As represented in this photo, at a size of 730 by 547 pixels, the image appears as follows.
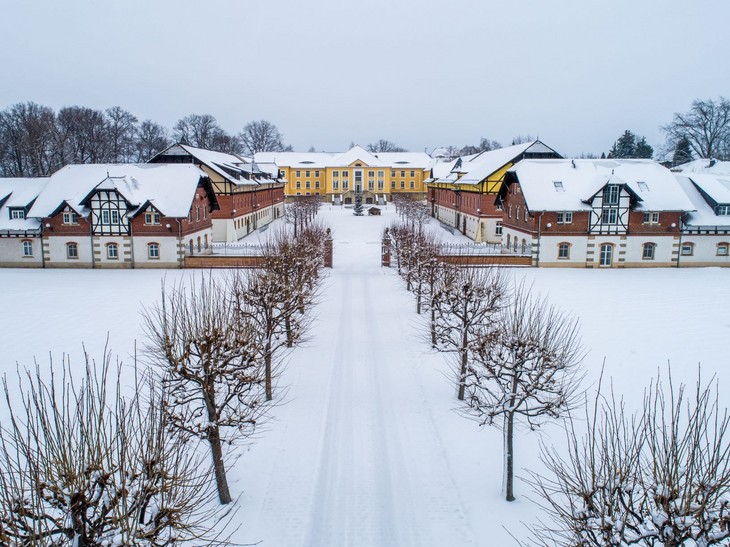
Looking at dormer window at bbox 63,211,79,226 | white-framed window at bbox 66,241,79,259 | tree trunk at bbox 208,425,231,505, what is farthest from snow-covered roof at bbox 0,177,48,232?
tree trunk at bbox 208,425,231,505

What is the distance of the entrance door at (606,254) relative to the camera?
4056 centimetres

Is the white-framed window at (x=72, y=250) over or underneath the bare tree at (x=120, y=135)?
underneath

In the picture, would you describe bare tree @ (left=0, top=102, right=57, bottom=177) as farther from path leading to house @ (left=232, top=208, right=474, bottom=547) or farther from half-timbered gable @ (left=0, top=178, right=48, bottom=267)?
path leading to house @ (left=232, top=208, right=474, bottom=547)

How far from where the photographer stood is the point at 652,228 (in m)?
40.4

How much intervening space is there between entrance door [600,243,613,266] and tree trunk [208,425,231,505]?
3576 centimetres

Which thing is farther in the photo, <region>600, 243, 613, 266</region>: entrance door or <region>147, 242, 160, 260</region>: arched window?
<region>600, 243, 613, 266</region>: entrance door

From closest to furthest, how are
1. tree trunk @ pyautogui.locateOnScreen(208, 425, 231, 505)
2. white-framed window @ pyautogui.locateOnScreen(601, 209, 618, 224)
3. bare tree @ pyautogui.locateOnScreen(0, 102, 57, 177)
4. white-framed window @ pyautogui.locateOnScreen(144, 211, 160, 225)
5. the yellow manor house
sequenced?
tree trunk @ pyautogui.locateOnScreen(208, 425, 231, 505), white-framed window @ pyautogui.locateOnScreen(144, 211, 160, 225), white-framed window @ pyautogui.locateOnScreen(601, 209, 618, 224), bare tree @ pyautogui.locateOnScreen(0, 102, 57, 177), the yellow manor house

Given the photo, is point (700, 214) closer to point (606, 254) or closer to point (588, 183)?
point (606, 254)

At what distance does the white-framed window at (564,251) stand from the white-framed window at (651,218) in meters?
6.01

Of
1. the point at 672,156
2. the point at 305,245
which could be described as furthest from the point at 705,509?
the point at 672,156

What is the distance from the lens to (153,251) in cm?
4000

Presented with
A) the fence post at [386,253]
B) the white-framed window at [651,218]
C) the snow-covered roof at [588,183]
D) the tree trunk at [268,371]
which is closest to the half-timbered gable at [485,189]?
the snow-covered roof at [588,183]

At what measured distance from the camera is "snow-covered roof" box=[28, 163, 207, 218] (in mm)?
39312

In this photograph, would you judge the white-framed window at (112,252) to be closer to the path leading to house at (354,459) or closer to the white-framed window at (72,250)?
the white-framed window at (72,250)
